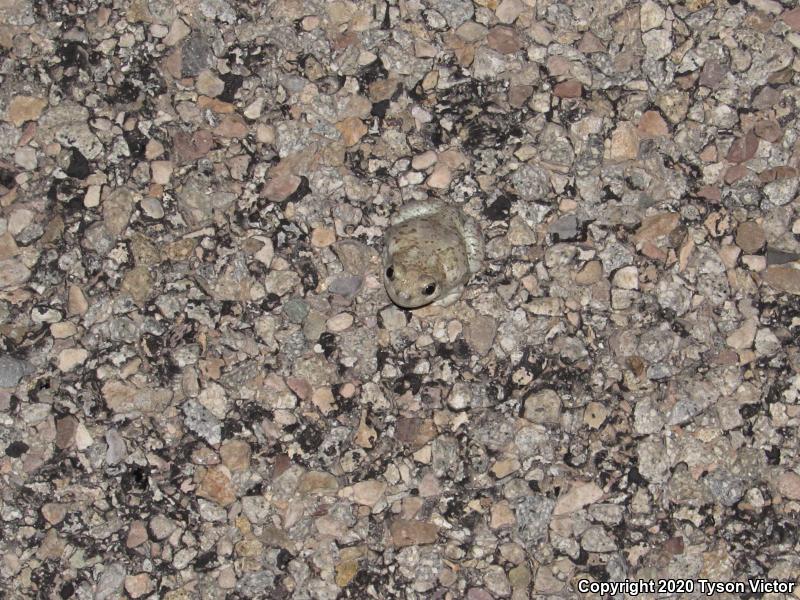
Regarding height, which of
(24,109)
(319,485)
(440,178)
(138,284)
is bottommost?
(319,485)

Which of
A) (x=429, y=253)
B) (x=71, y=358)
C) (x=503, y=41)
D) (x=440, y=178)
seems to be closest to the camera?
(x=429, y=253)

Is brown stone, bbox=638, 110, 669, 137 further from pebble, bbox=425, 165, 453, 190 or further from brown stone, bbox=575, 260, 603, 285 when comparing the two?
pebble, bbox=425, 165, 453, 190

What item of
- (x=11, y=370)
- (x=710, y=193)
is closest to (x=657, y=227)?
(x=710, y=193)

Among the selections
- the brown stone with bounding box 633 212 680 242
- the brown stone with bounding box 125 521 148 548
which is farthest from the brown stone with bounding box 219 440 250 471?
the brown stone with bounding box 633 212 680 242

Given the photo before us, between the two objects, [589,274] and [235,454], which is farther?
[589,274]

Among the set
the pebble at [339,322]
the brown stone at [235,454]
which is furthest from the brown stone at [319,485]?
the pebble at [339,322]

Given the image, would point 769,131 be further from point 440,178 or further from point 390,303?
point 390,303

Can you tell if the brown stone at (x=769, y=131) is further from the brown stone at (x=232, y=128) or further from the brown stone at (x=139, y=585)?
the brown stone at (x=139, y=585)
